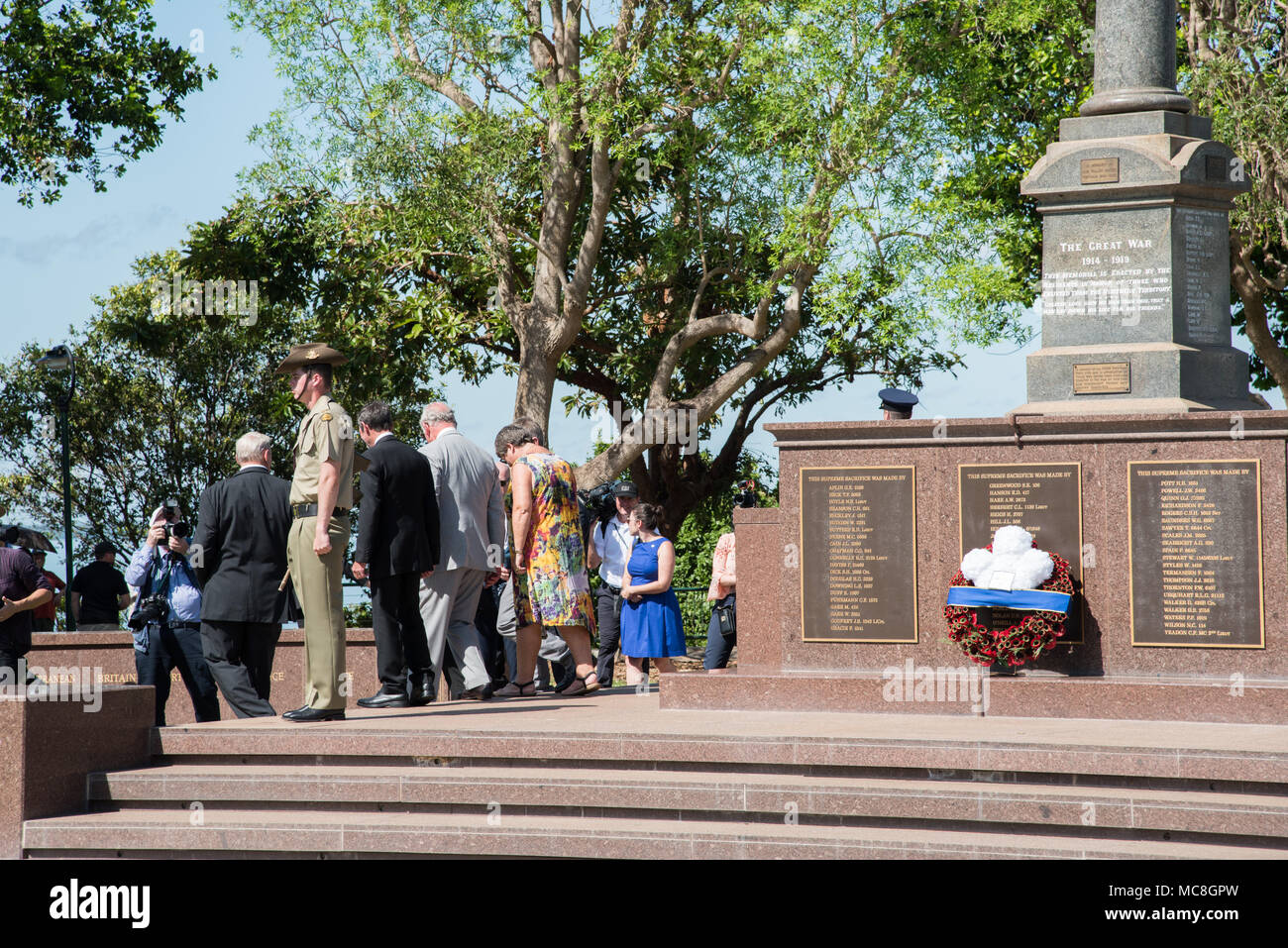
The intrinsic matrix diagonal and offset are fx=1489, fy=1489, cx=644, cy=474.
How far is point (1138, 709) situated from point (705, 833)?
115 inches

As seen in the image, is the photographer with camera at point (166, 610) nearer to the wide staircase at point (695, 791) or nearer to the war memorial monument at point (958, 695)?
the war memorial monument at point (958, 695)

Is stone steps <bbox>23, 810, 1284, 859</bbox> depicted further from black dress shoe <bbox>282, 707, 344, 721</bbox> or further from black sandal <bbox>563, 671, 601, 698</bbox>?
black sandal <bbox>563, 671, 601, 698</bbox>

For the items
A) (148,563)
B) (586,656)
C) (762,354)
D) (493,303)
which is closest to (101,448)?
(493,303)

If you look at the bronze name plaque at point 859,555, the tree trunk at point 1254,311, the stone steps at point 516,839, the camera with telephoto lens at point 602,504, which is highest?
the tree trunk at point 1254,311

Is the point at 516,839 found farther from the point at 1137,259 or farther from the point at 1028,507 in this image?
the point at 1137,259

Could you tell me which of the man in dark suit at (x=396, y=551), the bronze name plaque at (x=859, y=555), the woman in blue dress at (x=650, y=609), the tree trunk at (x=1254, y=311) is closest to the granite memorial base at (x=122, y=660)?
the woman in blue dress at (x=650, y=609)

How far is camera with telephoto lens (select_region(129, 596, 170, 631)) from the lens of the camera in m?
11.0

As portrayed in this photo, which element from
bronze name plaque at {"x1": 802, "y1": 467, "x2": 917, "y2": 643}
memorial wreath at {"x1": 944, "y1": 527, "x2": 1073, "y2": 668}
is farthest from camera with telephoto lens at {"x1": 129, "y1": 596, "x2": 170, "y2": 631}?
memorial wreath at {"x1": 944, "y1": 527, "x2": 1073, "y2": 668}

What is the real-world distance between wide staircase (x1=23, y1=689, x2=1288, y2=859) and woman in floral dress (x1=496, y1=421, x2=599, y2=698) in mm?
1980

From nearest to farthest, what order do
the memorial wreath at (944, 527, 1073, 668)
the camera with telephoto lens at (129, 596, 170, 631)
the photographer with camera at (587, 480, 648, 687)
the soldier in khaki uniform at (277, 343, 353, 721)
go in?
the soldier in khaki uniform at (277, 343, 353, 721) → the memorial wreath at (944, 527, 1073, 668) → the camera with telephoto lens at (129, 596, 170, 631) → the photographer with camera at (587, 480, 648, 687)

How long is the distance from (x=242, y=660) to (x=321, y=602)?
1.59 metres

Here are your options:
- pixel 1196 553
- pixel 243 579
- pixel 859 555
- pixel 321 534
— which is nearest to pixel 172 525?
pixel 243 579

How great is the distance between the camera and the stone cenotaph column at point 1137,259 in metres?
9.49

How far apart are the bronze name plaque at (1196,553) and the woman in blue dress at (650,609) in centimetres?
413
